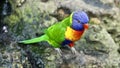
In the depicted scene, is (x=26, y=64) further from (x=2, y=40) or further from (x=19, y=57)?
(x=2, y=40)

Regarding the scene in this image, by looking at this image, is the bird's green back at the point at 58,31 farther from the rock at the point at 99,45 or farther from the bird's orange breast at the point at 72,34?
the rock at the point at 99,45

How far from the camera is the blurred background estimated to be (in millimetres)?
4402

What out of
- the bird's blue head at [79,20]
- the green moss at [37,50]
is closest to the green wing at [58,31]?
the bird's blue head at [79,20]

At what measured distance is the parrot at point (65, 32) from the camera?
438 cm

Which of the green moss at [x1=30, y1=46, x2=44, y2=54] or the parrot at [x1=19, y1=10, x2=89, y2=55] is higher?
the parrot at [x1=19, y1=10, x2=89, y2=55]

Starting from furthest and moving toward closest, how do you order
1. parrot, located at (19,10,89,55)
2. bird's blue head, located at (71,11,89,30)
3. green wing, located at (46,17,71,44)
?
green wing, located at (46,17,71,44) < parrot, located at (19,10,89,55) < bird's blue head, located at (71,11,89,30)

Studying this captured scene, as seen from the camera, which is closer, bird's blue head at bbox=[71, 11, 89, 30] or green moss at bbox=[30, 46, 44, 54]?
bird's blue head at bbox=[71, 11, 89, 30]

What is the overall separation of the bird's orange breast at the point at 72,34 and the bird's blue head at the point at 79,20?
0.06 meters

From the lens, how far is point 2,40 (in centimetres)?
459

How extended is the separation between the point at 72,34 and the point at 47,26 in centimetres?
55

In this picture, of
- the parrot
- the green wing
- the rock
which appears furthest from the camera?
the rock

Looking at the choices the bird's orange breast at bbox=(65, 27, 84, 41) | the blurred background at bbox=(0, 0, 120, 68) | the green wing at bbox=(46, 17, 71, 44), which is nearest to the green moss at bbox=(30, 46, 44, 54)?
the blurred background at bbox=(0, 0, 120, 68)

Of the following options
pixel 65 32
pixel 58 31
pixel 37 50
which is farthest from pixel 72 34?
pixel 37 50

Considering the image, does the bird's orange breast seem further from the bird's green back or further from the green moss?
the green moss
